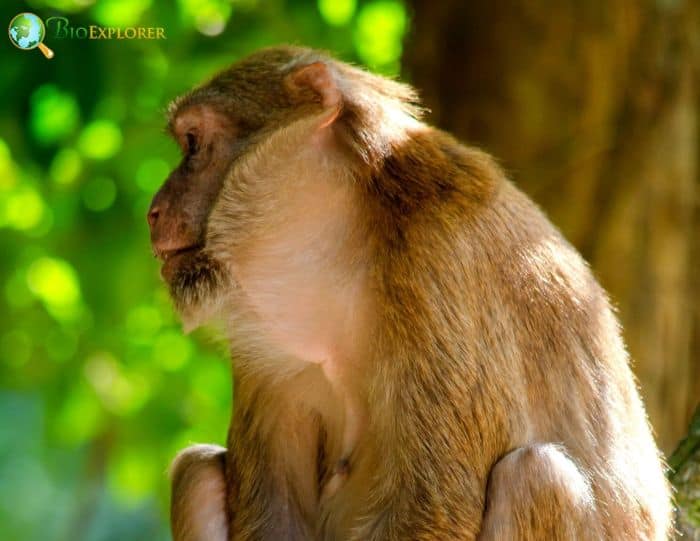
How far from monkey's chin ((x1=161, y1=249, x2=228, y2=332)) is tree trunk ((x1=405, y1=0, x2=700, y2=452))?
259 centimetres

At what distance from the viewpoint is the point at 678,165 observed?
7668 mm

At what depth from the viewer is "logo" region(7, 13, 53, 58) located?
753 centimetres

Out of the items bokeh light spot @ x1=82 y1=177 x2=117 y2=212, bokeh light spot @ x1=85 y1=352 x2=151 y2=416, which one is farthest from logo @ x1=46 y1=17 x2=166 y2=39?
bokeh light spot @ x1=85 y1=352 x2=151 y2=416

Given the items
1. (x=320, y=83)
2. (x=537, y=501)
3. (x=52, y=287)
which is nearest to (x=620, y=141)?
(x=320, y=83)

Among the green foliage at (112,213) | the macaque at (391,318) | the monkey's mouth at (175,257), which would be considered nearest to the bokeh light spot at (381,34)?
the green foliage at (112,213)

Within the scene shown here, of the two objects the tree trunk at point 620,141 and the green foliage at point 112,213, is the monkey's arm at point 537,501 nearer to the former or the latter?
the tree trunk at point 620,141

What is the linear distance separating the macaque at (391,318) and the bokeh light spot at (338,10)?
3626mm

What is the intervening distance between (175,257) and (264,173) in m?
0.54

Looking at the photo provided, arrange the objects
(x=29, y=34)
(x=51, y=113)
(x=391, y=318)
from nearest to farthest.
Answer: (x=391, y=318) → (x=29, y=34) → (x=51, y=113)

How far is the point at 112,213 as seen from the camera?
8977 mm

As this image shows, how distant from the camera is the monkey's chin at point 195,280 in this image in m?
5.49

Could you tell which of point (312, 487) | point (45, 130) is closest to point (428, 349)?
point (312, 487)

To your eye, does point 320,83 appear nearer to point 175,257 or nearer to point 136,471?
point 175,257

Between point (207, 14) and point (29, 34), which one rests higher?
point (207, 14)
